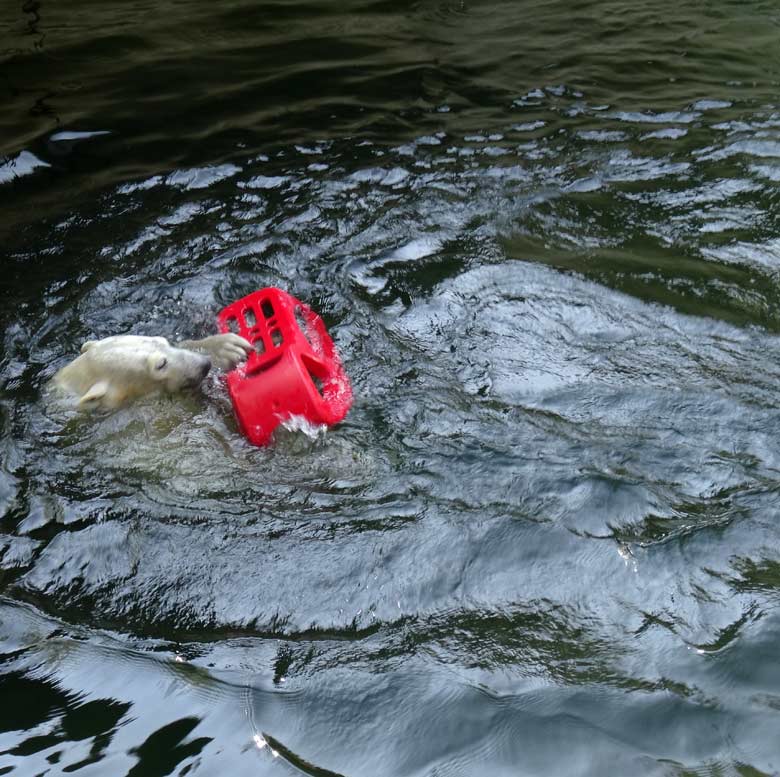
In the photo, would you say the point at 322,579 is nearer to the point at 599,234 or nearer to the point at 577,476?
the point at 577,476

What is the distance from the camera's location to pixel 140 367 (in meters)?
3.94

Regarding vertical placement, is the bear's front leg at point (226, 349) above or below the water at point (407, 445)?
above

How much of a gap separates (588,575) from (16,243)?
4249mm

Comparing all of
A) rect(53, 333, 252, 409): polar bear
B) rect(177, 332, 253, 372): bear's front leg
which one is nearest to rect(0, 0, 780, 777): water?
rect(53, 333, 252, 409): polar bear

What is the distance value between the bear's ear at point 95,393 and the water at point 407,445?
0.16m

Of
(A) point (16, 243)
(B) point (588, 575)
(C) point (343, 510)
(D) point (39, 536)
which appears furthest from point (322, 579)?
(A) point (16, 243)

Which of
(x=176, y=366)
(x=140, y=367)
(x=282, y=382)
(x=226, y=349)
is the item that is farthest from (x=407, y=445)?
(x=140, y=367)

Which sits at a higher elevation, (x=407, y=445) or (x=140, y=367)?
(x=140, y=367)

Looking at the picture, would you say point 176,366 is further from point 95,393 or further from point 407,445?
point 407,445

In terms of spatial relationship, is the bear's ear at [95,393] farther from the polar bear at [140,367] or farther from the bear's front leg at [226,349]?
the bear's front leg at [226,349]

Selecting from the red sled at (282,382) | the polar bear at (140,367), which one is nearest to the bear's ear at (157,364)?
the polar bear at (140,367)

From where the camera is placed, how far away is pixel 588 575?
2928 millimetres

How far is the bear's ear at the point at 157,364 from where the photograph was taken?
3.90 metres

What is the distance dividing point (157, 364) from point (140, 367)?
93 mm
